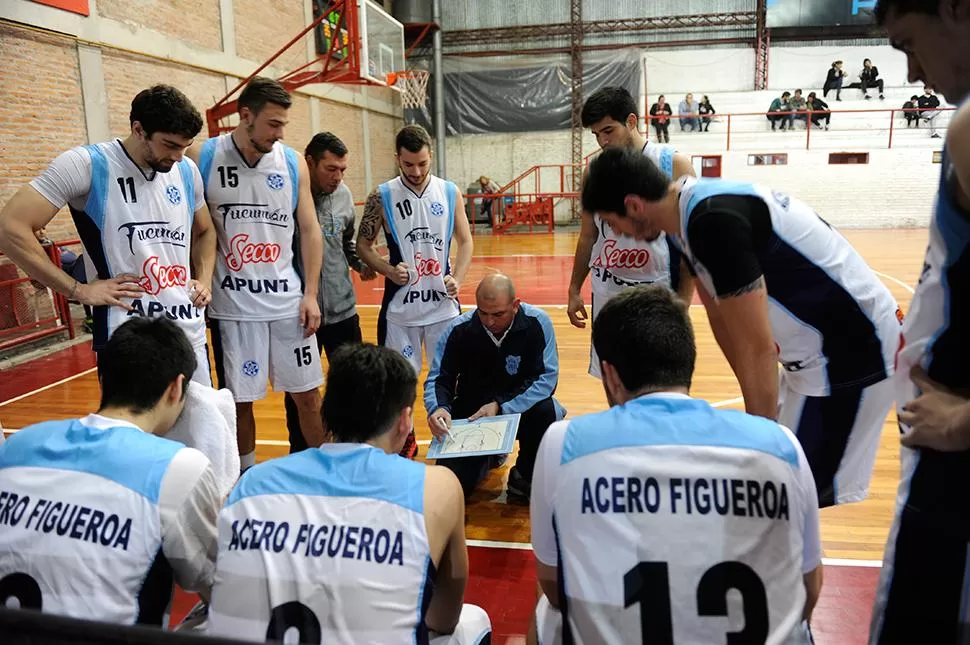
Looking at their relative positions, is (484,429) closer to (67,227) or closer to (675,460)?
(675,460)

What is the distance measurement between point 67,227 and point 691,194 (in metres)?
9.08

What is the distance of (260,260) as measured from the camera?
12.2 ft

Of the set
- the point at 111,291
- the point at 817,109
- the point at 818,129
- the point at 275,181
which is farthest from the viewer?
the point at 817,109

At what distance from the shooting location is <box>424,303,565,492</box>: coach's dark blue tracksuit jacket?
385 centimetres

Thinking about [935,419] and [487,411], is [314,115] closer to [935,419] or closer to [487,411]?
[487,411]

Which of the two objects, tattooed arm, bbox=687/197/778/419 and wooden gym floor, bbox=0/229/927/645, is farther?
wooden gym floor, bbox=0/229/927/645

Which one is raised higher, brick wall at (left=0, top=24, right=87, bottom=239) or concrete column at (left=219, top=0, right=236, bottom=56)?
concrete column at (left=219, top=0, right=236, bottom=56)

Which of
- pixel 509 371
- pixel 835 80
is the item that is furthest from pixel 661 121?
pixel 509 371

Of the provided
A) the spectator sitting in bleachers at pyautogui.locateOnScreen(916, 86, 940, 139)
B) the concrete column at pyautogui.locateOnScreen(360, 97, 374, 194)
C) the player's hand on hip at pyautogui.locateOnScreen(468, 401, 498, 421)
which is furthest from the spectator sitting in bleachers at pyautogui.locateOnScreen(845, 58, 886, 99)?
the player's hand on hip at pyautogui.locateOnScreen(468, 401, 498, 421)

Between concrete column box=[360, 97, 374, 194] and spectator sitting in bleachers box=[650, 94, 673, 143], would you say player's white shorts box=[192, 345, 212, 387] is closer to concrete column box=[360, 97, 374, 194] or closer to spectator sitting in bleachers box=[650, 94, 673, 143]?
concrete column box=[360, 97, 374, 194]

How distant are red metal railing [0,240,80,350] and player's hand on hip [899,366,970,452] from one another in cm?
833

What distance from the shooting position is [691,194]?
7.14 feet

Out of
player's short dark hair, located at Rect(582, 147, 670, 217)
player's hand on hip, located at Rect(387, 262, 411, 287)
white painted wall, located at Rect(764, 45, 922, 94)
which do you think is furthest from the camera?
white painted wall, located at Rect(764, 45, 922, 94)

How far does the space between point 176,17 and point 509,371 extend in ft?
34.5
